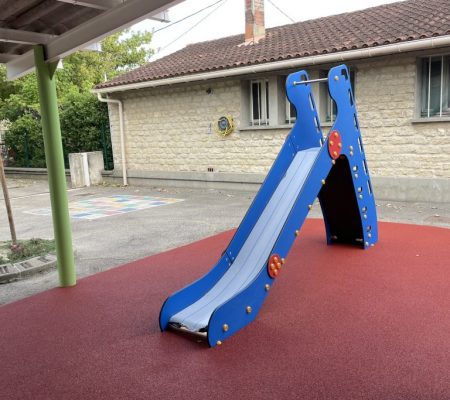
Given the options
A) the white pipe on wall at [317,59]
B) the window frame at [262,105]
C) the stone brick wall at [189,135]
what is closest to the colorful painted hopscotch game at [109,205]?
the stone brick wall at [189,135]

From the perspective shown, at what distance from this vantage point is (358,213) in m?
5.29

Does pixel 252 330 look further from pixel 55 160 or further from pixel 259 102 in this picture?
pixel 259 102

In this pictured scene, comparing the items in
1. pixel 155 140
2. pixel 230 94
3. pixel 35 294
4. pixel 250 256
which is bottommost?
pixel 35 294

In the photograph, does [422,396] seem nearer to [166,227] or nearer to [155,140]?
[166,227]

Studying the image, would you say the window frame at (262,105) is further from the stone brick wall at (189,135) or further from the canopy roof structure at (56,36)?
the canopy roof structure at (56,36)

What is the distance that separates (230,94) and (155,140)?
2934 mm

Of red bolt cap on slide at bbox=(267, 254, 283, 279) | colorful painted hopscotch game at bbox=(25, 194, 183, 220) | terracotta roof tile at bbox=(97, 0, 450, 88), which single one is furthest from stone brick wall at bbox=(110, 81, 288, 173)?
red bolt cap on slide at bbox=(267, 254, 283, 279)

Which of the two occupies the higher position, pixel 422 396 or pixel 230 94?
pixel 230 94

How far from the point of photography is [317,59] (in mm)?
9102

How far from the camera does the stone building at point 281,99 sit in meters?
8.55

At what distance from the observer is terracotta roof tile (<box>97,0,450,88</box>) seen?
345 inches

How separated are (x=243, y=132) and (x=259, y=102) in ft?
2.72

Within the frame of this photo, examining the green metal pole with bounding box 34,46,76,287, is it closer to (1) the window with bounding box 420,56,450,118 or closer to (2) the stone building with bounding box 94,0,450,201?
(2) the stone building with bounding box 94,0,450,201

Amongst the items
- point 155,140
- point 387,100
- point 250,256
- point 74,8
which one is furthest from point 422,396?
point 155,140
